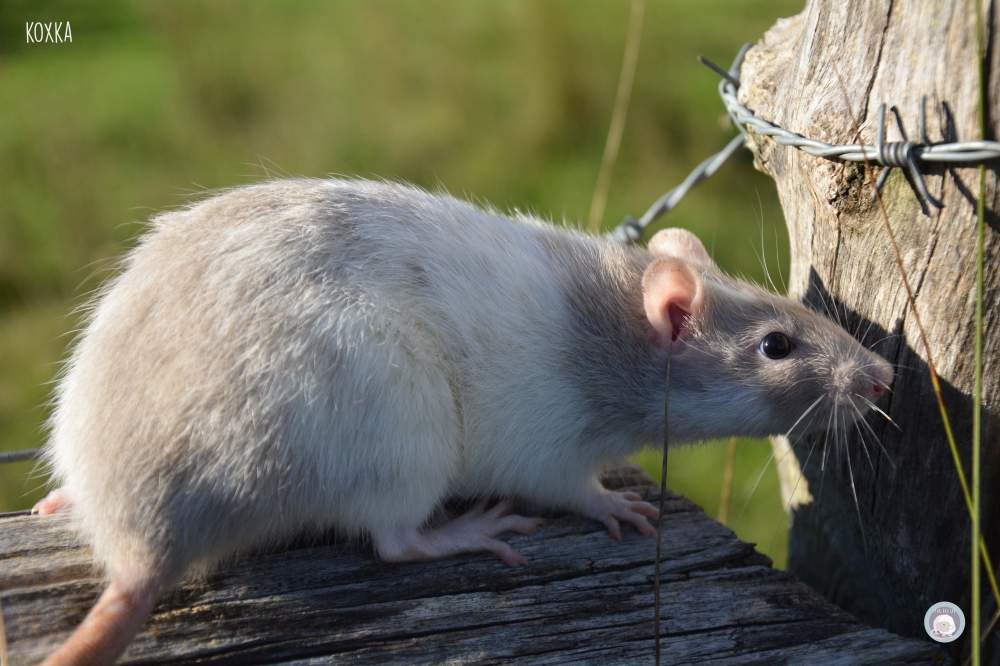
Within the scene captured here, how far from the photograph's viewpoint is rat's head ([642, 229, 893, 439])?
3076 millimetres

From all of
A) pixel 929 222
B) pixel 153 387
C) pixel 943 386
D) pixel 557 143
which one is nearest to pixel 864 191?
pixel 929 222

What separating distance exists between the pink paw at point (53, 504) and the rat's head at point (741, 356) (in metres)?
1.90

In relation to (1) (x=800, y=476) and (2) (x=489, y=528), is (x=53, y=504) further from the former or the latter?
(1) (x=800, y=476)

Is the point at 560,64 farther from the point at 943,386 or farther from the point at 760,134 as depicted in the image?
the point at 943,386

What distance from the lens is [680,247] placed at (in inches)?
140

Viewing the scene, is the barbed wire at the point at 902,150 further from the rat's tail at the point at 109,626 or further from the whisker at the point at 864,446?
the rat's tail at the point at 109,626

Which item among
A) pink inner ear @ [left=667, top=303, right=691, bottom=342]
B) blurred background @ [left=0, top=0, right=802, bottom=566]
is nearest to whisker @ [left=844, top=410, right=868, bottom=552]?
pink inner ear @ [left=667, top=303, right=691, bottom=342]

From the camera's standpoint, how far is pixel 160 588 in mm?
2535

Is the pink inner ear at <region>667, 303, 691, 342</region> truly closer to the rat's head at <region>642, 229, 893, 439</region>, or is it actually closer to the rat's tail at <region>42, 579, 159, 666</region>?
the rat's head at <region>642, 229, 893, 439</region>

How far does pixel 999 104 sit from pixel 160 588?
2.42 metres

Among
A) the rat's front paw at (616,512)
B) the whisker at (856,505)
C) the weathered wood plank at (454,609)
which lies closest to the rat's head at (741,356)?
the whisker at (856,505)

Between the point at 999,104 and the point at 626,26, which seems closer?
the point at 999,104
